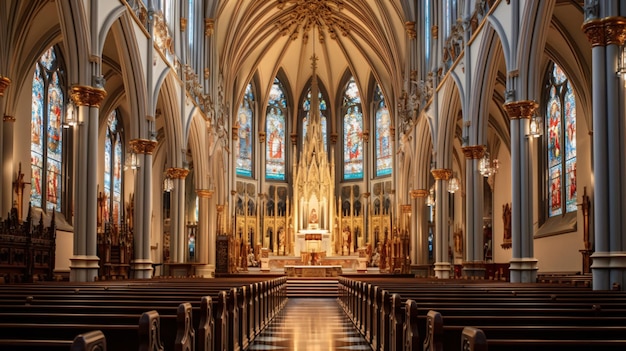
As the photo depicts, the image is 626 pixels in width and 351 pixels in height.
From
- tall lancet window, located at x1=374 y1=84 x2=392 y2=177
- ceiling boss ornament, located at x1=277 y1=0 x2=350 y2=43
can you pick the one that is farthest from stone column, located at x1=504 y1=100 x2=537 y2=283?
tall lancet window, located at x1=374 y1=84 x2=392 y2=177

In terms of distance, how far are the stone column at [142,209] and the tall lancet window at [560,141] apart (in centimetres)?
1555

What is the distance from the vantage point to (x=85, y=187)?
17.0 meters

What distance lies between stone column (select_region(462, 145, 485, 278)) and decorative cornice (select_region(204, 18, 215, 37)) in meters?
16.0

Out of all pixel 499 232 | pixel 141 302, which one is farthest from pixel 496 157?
pixel 141 302

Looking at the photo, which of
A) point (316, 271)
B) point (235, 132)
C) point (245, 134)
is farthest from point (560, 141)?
point (245, 134)

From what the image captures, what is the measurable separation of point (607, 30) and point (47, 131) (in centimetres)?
2032

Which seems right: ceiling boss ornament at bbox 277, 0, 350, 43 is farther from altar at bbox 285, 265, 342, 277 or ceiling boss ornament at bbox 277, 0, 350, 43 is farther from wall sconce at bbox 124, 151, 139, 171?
wall sconce at bbox 124, 151, 139, 171

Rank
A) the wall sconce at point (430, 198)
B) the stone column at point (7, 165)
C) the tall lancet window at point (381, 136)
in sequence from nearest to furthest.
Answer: the stone column at point (7, 165), the wall sconce at point (430, 198), the tall lancet window at point (381, 136)

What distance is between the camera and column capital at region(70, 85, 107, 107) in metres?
16.9

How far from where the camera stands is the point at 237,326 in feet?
35.4

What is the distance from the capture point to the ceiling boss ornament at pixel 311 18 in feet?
142

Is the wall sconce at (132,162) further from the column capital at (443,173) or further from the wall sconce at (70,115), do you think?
the column capital at (443,173)

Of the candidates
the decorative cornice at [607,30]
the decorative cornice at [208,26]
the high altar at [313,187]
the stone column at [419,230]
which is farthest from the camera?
the high altar at [313,187]

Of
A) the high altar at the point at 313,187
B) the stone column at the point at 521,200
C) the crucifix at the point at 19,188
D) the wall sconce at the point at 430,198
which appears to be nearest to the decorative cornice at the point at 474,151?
the stone column at the point at 521,200
